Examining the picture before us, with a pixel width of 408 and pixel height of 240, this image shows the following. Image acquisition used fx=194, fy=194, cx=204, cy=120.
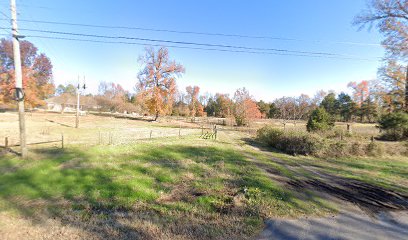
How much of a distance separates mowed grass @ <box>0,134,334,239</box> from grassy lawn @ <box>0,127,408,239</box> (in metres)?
0.02

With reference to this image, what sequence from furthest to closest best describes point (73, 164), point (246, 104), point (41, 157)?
point (246, 104) → point (41, 157) → point (73, 164)

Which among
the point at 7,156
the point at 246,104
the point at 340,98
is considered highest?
the point at 340,98

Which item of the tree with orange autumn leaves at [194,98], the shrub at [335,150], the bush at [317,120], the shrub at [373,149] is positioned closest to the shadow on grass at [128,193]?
the shrub at [335,150]

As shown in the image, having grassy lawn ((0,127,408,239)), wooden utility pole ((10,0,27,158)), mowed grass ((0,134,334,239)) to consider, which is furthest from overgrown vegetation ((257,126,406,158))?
wooden utility pole ((10,0,27,158))

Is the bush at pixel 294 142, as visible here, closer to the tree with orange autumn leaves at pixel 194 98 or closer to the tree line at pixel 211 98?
the tree line at pixel 211 98

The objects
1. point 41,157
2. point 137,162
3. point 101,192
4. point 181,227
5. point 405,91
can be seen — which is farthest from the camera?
point 405,91

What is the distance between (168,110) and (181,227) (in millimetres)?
37105

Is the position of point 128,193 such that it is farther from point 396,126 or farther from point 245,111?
point 245,111

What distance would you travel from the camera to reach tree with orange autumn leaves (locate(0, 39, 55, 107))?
1451 inches

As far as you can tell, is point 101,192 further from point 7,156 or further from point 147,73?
point 147,73

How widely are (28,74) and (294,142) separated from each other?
50459 millimetres

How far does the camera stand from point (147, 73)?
3969 centimetres

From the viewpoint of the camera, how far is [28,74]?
39.5 m

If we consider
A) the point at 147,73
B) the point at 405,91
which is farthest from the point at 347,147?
the point at 147,73
